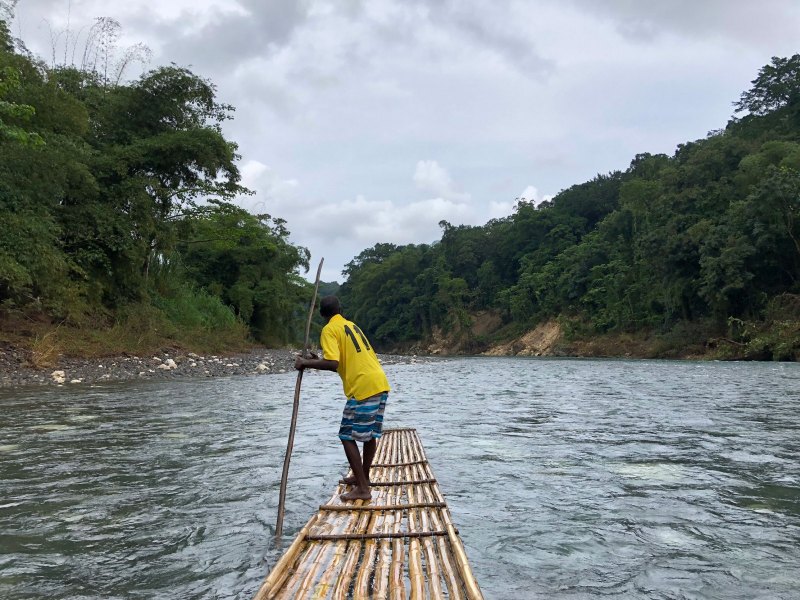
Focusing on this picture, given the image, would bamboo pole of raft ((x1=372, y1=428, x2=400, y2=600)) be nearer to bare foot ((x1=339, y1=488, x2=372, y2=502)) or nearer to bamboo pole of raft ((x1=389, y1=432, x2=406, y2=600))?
bamboo pole of raft ((x1=389, y1=432, x2=406, y2=600))

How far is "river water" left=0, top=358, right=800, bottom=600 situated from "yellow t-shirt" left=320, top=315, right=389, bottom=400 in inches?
45.1

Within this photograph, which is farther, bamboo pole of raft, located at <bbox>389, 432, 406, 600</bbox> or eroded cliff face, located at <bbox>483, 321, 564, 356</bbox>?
eroded cliff face, located at <bbox>483, 321, 564, 356</bbox>

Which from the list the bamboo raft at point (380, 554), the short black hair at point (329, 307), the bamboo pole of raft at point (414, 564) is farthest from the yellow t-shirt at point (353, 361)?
the bamboo pole of raft at point (414, 564)

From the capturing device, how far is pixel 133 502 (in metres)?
5.20

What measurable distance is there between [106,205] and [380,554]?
2015cm

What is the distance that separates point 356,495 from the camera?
4.83 metres

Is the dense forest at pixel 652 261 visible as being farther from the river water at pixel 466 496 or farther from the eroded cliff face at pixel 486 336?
the river water at pixel 466 496

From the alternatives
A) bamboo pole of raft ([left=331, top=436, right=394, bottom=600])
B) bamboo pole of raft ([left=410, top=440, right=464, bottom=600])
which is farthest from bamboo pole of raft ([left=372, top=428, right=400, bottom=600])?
bamboo pole of raft ([left=410, top=440, right=464, bottom=600])

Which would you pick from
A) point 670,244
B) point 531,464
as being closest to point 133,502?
point 531,464

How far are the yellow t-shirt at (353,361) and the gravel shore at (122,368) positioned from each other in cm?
1196

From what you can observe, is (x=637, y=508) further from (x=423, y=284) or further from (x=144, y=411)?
(x=423, y=284)

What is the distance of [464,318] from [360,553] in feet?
255

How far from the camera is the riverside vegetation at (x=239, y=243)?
56.4 ft

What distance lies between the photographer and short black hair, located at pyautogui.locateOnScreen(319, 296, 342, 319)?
5.21m
